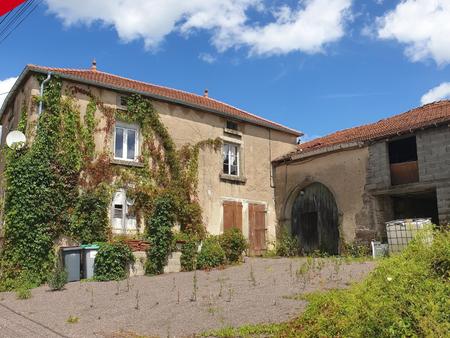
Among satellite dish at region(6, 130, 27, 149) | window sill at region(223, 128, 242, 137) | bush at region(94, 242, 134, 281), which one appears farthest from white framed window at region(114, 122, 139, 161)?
window sill at region(223, 128, 242, 137)

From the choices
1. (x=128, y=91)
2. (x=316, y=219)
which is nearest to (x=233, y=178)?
(x=316, y=219)

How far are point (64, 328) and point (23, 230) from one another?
629 centimetres

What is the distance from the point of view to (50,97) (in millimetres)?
13586

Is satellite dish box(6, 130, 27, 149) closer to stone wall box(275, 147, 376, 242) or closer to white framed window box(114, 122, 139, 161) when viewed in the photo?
white framed window box(114, 122, 139, 161)

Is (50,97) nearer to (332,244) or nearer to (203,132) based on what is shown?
(203,132)

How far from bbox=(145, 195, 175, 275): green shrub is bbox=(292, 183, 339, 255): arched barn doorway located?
593 cm

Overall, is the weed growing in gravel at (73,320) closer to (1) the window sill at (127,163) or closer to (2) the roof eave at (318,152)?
(1) the window sill at (127,163)

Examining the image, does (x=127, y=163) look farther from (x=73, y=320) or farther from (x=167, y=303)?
(x=73, y=320)

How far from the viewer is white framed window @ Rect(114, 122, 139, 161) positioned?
48.4ft

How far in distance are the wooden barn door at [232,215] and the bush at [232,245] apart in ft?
6.05

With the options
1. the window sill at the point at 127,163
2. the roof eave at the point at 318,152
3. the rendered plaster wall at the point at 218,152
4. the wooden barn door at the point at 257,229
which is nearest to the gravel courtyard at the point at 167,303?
the window sill at the point at 127,163

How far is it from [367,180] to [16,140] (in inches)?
448

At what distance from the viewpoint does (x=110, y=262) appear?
1228 centimetres

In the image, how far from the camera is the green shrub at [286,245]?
57.1 feet
